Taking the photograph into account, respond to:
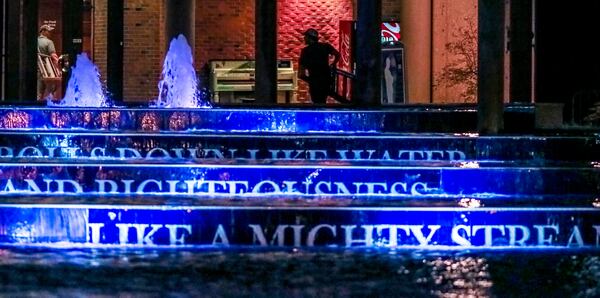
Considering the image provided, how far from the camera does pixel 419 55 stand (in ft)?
74.5

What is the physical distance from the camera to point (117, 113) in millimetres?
13531

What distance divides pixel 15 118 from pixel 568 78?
827 centimetres

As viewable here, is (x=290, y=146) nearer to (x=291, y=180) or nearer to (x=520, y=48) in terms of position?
(x=291, y=180)

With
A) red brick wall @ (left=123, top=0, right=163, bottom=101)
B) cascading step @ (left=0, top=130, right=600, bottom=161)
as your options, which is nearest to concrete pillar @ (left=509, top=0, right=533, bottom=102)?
cascading step @ (left=0, top=130, right=600, bottom=161)

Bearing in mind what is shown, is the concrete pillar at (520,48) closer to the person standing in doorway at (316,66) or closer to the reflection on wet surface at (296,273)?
the person standing in doorway at (316,66)

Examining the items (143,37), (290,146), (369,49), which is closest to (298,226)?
(290,146)

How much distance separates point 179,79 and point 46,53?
6.57m

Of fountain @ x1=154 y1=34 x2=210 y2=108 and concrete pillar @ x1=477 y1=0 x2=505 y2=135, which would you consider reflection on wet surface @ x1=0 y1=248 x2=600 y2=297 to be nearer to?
concrete pillar @ x1=477 y1=0 x2=505 y2=135

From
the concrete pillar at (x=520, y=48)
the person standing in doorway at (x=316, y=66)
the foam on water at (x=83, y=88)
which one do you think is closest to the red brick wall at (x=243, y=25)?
the foam on water at (x=83, y=88)

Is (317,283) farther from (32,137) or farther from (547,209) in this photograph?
(32,137)

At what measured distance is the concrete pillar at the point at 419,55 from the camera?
22516mm

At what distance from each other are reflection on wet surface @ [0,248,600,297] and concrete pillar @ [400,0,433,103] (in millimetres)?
15024

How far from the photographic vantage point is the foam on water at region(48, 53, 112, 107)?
1864cm

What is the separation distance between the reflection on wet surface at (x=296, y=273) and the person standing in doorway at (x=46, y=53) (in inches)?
690
